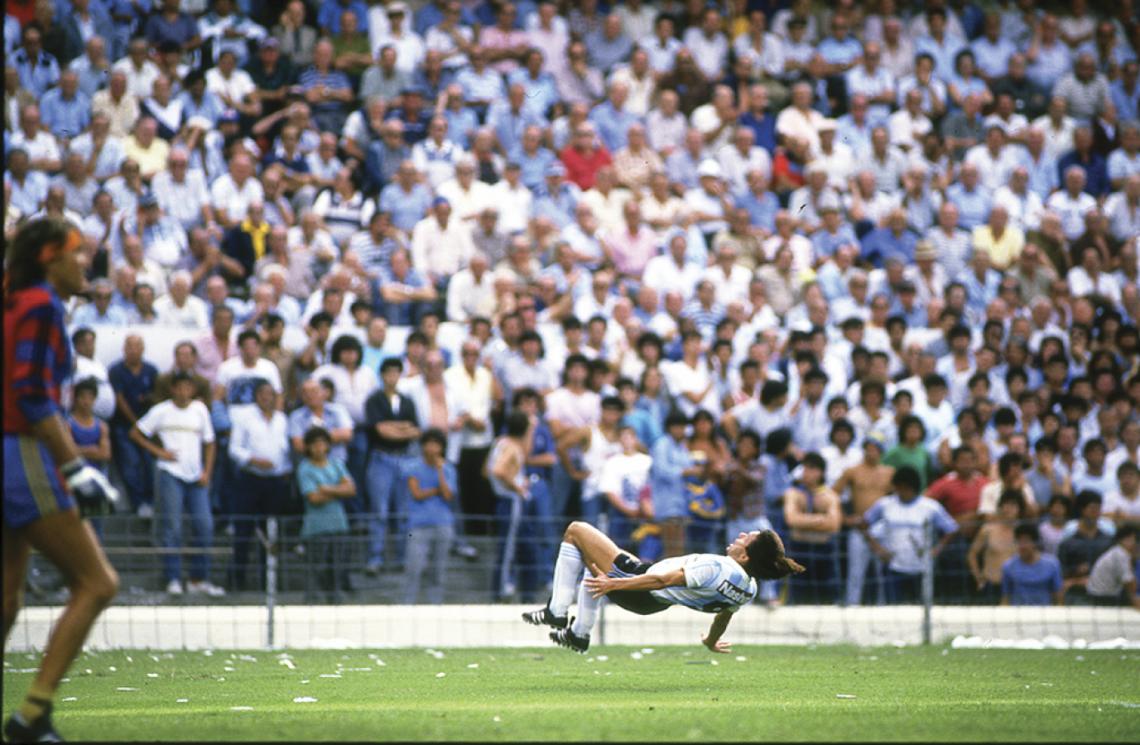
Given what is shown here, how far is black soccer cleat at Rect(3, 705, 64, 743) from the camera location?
25.7 ft

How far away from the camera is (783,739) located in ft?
27.4

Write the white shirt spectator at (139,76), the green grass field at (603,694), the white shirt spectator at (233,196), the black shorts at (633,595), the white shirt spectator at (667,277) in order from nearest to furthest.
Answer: the green grass field at (603,694), the black shorts at (633,595), the white shirt spectator at (233,196), the white shirt spectator at (667,277), the white shirt spectator at (139,76)

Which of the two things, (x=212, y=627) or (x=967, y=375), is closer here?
(x=212, y=627)

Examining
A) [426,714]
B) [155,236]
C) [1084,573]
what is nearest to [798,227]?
[1084,573]

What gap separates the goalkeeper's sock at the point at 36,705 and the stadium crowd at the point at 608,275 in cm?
899

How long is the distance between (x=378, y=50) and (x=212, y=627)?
963 centimetres

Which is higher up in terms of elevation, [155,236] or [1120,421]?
[155,236]

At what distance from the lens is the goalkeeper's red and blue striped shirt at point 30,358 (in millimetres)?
7902

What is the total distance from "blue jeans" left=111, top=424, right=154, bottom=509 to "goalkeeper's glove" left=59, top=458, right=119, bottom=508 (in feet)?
31.2

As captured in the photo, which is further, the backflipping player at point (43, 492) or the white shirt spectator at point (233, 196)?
the white shirt spectator at point (233, 196)

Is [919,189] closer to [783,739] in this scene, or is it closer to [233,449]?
[233,449]

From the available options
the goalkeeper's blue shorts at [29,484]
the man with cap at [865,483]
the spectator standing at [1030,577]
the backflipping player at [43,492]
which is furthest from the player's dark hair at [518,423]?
the goalkeeper's blue shorts at [29,484]

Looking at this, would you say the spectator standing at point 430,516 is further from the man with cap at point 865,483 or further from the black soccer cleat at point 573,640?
the black soccer cleat at point 573,640

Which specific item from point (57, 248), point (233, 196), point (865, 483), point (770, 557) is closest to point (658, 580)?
point (770, 557)
